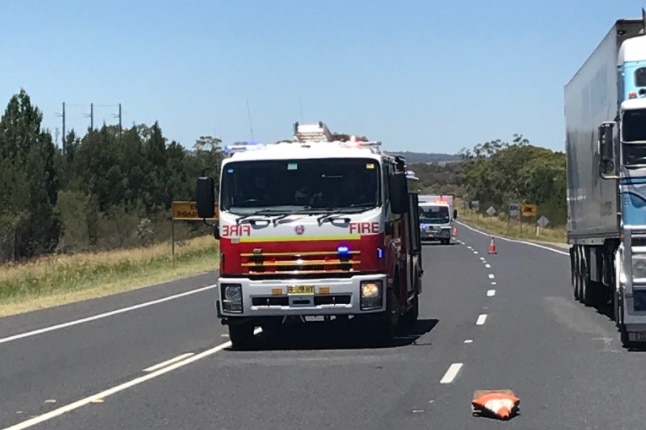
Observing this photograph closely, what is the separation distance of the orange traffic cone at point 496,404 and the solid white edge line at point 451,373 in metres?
1.60

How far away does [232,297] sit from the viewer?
15.6 metres

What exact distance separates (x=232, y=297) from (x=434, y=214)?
49.0 m

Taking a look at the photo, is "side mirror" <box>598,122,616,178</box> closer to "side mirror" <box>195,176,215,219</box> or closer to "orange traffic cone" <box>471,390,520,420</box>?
"orange traffic cone" <box>471,390,520,420</box>

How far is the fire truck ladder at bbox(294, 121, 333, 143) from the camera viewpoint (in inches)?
685

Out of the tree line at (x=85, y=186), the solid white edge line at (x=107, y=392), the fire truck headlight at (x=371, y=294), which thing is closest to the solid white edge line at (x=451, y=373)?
the fire truck headlight at (x=371, y=294)

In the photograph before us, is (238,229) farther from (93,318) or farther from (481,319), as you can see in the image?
(93,318)

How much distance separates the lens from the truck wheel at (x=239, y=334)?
16.3m

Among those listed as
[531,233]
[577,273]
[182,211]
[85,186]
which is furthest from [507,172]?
[577,273]

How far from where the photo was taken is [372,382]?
12.6 m

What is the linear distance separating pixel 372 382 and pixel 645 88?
208 inches

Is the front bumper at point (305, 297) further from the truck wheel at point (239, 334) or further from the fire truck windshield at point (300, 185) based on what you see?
the fire truck windshield at point (300, 185)

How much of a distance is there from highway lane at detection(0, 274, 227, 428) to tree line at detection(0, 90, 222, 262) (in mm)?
36235

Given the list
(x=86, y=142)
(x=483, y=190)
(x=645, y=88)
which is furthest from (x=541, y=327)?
(x=483, y=190)

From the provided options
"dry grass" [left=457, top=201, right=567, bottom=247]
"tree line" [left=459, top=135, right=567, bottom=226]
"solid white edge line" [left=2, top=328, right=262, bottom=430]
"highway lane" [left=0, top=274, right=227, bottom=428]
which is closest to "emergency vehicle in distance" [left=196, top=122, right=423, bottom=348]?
"solid white edge line" [left=2, top=328, right=262, bottom=430]
